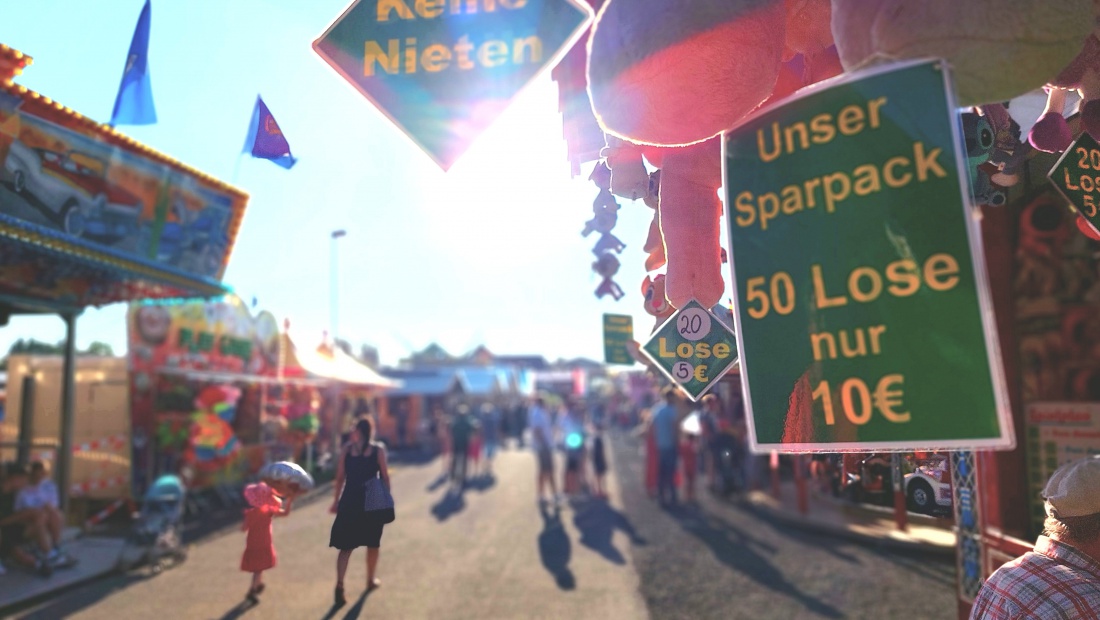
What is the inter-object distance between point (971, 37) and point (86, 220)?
670 cm

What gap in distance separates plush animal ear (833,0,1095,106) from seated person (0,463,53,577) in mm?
8421

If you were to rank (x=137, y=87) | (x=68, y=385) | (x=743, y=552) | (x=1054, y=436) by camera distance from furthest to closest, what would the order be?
1. (x=68, y=385)
2. (x=743, y=552)
3. (x=1054, y=436)
4. (x=137, y=87)

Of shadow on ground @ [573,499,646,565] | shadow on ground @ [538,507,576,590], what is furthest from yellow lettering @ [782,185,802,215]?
shadow on ground @ [573,499,646,565]

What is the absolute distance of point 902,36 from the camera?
142 centimetres

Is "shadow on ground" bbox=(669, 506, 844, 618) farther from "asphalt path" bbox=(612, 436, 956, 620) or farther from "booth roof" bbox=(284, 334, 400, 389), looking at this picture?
"booth roof" bbox=(284, 334, 400, 389)

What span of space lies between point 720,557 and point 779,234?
6.91 metres

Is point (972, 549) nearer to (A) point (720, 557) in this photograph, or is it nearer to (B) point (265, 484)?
(A) point (720, 557)

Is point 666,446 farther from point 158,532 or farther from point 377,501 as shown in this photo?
point 377,501

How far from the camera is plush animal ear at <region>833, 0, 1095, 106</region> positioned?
4.63ft

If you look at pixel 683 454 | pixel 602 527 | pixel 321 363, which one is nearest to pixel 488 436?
pixel 683 454

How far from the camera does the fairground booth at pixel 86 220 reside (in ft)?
14.6

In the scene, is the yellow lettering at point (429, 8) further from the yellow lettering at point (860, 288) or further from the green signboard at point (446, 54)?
the yellow lettering at point (860, 288)

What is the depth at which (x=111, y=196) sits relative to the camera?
19.9 ft

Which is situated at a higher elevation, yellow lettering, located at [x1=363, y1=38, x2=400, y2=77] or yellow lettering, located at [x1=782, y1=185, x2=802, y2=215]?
yellow lettering, located at [x1=363, y1=38, x2=400, y2=77]
